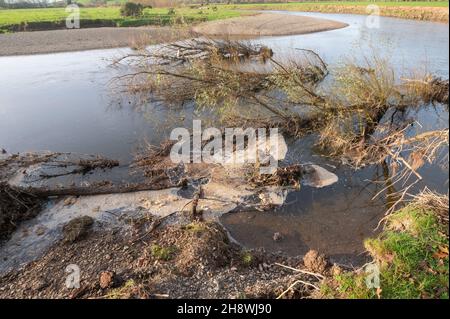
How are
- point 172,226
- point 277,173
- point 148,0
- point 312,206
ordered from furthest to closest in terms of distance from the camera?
point 148,0, point 277,173, point 312,206, point 172,226

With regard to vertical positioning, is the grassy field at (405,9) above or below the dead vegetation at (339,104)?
above

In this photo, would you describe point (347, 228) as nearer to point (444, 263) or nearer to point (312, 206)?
point (312, 206)

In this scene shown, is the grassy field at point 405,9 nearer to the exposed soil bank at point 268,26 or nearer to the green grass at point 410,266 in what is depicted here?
the exposed soil bank at point 268,26

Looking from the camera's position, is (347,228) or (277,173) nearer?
(347,228)

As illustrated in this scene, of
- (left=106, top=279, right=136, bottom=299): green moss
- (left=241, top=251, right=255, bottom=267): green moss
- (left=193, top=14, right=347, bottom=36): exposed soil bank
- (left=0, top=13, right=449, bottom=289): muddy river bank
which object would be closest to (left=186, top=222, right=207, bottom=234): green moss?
(left=0, top=13, right=449, bottom=289): muddy river bank

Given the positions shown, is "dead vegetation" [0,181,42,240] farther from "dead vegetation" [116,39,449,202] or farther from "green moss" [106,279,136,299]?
"dead vegetation" [116,39,449,202]

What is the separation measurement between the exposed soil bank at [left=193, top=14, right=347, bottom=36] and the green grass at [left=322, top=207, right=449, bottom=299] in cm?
2721

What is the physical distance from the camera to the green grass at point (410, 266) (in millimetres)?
4930

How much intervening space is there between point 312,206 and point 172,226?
129 inches

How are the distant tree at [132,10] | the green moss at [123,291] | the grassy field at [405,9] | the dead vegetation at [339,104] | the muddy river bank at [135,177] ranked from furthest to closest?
the distant tree at [132,10]
the grassy field at [405,9]
the dead vegetation at [339,104]
the muddy river bank at [135,177]
the green moss at [123,291]

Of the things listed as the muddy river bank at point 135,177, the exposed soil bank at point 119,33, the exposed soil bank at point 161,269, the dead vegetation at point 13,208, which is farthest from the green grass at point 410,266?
the exposed soil bank at point 119,33

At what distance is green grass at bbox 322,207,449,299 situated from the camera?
16.2ft
